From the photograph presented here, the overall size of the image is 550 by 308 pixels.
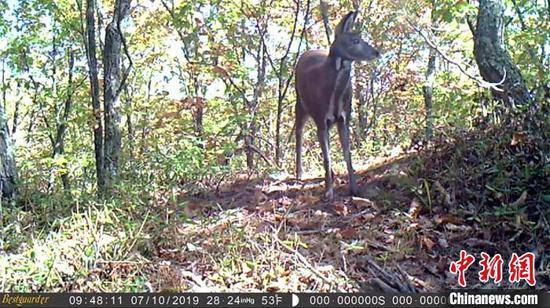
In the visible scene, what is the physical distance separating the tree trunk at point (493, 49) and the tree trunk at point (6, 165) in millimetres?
4913

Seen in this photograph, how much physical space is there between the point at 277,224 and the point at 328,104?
1.58 metres

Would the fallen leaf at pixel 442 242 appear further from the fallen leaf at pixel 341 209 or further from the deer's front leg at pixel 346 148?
the deer's front leg at pixel 346 148

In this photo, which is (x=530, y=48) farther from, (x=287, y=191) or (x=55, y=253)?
(x=55, y=253)

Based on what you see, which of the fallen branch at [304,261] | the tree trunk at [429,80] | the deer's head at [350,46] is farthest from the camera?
the tree trunk at [429,80]

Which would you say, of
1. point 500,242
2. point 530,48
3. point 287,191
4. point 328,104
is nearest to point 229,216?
point 287,191

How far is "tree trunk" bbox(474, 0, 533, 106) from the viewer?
5.63 meters

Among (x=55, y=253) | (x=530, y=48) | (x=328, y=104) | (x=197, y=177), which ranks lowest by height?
(x=55, y=253)

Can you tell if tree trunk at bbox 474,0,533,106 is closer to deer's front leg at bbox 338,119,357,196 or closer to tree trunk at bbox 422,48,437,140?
deer's front leg at bbox 338,119,357,196

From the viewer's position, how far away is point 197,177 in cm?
595

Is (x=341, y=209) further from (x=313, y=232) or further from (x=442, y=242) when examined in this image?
(x=442, y=242)

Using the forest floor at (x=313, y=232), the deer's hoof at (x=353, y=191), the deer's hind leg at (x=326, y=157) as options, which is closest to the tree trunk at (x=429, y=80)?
the deer's hind leg at (x=326, y=157)

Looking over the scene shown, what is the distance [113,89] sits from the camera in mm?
6816

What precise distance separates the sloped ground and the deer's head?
3.69 feet

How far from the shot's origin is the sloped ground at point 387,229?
366cm
